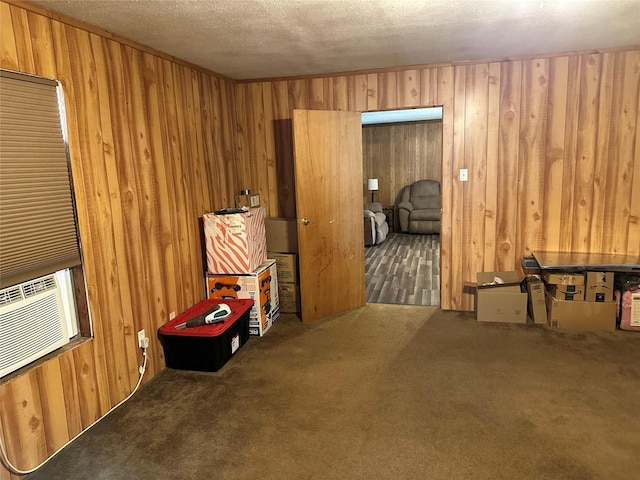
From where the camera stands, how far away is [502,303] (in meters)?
3.68

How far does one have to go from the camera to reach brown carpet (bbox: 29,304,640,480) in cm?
205

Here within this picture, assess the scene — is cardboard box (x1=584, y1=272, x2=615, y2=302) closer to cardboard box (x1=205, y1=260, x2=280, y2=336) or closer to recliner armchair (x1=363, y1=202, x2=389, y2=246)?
cardboard box (x1=205, y1=260, x2=280, y2=336)

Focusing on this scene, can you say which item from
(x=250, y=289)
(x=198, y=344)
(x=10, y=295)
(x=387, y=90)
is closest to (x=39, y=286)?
(x=10, y=295)

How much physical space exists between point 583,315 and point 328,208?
7.23ft

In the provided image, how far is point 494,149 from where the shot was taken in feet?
12.3

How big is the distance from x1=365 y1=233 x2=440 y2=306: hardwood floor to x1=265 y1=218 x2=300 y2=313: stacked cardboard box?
0.81 metres

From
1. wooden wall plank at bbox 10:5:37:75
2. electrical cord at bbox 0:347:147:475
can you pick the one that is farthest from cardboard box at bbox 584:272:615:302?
wooden wall plank at bbox 10:5:37:75

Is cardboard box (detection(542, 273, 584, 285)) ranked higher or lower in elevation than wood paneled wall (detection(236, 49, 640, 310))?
A: lower

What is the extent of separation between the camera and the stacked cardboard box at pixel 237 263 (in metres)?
3.48

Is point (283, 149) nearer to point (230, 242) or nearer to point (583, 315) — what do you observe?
point (230, 242)

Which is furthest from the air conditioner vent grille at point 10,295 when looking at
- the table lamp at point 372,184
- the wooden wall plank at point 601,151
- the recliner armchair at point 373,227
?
the table lamp at point 372,184

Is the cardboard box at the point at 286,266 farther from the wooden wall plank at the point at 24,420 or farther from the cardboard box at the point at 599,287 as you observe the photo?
the cardboard box at the point at 599,287

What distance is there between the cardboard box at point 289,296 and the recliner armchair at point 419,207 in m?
4.65

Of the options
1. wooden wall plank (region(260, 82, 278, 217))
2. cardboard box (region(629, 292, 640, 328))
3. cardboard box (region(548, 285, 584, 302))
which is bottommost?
cardboard box (region(629, 292, 640, 328))
